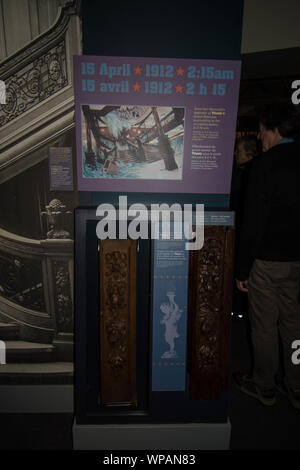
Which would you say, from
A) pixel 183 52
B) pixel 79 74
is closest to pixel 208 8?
pixel 183 52

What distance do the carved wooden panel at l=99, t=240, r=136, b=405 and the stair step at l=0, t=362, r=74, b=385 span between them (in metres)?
0.41

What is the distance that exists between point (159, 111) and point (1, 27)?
97 centimetres

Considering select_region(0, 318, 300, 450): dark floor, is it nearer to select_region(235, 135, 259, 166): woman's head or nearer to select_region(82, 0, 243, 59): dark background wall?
select_region(235, 135, 259, 166): woman's head

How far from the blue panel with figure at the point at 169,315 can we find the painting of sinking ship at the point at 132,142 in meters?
0.38

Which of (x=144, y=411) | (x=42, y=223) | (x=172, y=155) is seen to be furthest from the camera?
(x=42, y=223)

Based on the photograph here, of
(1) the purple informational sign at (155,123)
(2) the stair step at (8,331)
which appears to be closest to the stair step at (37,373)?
(2) the stair step at (8,331)

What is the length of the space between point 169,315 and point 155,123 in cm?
94

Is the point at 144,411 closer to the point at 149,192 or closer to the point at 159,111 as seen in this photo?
the point at 149,192

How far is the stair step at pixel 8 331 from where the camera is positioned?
196cm

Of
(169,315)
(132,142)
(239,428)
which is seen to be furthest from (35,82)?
(239,428)

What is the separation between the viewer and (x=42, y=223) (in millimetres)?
1836

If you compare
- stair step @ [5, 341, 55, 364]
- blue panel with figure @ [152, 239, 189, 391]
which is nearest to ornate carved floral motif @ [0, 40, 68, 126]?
blue panel with figure @ [152, 239, 189, 391]

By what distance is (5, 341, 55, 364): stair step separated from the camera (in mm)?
1960

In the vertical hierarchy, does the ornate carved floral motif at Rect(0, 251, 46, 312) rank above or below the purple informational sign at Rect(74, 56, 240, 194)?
below
